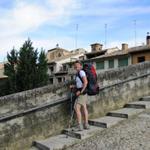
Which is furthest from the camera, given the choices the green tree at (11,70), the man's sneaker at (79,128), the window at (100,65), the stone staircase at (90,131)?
the window at (100,65)

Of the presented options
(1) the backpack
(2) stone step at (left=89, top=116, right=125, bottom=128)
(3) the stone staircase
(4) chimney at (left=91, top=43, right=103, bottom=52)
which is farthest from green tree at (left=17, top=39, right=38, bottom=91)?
(4) chimney at (left=91, top=43, right=103, bottom=52)

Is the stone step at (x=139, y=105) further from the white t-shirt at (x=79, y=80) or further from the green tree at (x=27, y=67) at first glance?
the green tree at (x=27, y=67)

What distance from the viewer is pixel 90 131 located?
242 inches

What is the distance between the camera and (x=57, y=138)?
6332 mm

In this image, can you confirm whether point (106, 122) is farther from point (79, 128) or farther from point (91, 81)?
point (91, 81)

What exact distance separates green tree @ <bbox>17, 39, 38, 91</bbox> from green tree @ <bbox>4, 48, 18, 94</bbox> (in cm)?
56

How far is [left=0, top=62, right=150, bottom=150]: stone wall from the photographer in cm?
616

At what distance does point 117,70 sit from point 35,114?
2.66 meters

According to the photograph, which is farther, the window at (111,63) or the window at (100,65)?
the window at (100,65)

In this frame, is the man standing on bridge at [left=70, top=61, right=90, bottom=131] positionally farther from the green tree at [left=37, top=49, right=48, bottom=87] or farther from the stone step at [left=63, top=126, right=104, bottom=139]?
the green tree at [left=37, top=49, right=48, bottom=87]

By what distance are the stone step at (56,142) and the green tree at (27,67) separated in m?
22.4

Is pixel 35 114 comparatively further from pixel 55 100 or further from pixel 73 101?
pixel 73 101

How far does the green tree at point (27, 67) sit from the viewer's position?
28.9 metres

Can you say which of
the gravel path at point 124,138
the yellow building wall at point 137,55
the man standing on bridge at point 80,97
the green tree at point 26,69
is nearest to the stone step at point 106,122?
the gravel path at point 124,138
